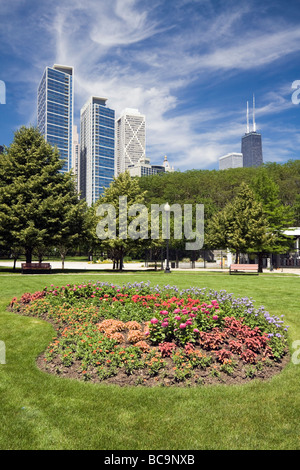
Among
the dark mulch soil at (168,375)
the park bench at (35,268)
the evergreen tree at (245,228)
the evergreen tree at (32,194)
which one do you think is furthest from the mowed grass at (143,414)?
the evergreen tree at (245,228)

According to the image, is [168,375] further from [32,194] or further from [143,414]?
[32,194]

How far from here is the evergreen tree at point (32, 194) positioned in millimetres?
26547

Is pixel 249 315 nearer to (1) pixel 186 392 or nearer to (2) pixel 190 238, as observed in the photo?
(1) pixel 186 392

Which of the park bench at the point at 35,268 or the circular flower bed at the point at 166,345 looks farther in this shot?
the park bench at the point at 35,268

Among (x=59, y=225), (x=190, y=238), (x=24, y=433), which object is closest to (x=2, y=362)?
(x=24, y=433)

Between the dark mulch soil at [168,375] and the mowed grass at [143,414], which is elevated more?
the dark mulch soil at [168,375]

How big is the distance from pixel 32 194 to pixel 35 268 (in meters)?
5.90

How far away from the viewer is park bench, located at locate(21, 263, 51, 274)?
26.4 meters

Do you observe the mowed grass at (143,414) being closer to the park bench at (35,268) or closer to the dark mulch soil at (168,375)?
the dark mulch soil at (168,375)

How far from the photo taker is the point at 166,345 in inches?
252

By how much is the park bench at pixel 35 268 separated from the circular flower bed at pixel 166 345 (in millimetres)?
18390

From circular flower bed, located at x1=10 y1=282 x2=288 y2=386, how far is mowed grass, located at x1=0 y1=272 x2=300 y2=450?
1.03ft

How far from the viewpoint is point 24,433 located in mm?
4148
